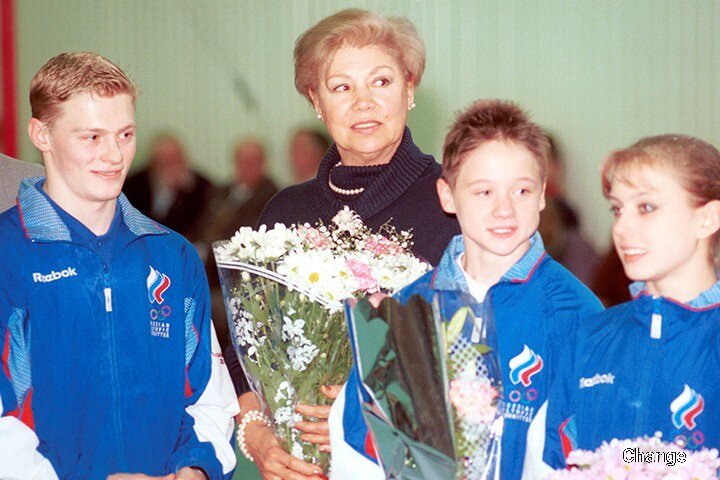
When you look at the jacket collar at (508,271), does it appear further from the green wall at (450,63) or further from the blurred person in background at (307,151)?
the blurred person in background at (307,151)

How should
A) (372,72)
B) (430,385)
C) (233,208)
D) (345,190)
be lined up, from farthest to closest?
1. (233,208)
2. (345,190)
3. (372,72)
4. (430,385)

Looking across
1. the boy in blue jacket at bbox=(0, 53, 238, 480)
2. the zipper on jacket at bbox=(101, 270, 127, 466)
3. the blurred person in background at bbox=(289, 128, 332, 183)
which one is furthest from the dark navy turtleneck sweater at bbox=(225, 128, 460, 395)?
the blurred person in background at bbox=(289, 128, 332, 183)

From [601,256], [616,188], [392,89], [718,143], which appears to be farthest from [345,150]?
[718,143]

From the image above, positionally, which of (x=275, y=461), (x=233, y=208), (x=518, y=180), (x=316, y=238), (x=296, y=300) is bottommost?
(x=233, y=208)

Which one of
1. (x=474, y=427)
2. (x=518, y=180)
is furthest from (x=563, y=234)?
(x=474, y=427)

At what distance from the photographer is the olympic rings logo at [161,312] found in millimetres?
→ 2209

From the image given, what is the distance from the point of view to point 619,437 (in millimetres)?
1861

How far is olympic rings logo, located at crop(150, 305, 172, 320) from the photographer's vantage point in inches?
87.0

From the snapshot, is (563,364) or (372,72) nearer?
(563,364)

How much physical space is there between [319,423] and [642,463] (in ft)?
2.35

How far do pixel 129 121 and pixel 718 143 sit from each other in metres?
4.57

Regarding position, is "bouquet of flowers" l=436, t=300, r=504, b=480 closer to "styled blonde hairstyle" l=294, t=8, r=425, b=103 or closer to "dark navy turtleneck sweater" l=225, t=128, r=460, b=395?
"dark navy turtleneck sweater" l=225, t=128, r=460, b=395

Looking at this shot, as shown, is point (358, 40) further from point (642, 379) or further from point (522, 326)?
point (642, 379)

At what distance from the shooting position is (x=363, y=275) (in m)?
2.01
